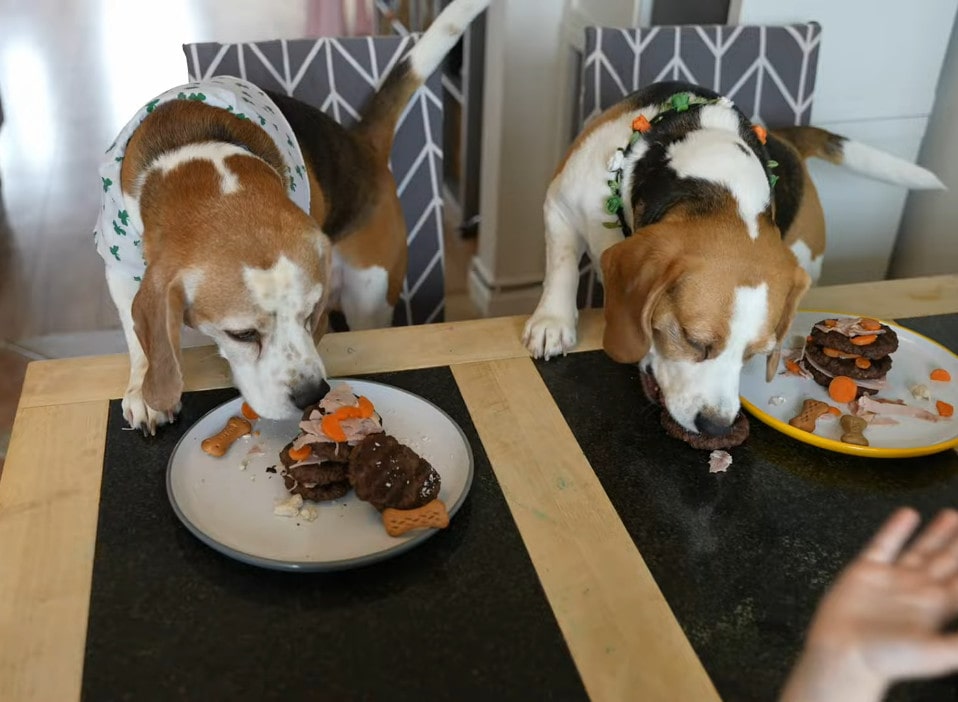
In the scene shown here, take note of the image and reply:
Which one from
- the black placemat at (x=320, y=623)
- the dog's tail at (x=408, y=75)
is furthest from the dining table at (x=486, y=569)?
the dog's tail at (x=408, y=75)

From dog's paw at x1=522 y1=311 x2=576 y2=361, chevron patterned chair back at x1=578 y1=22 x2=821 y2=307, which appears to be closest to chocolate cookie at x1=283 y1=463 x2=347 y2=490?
dog's paw at x1=522 y1=311 x2=576 y2=361

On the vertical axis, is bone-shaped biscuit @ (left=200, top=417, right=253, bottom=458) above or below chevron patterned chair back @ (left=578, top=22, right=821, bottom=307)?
below

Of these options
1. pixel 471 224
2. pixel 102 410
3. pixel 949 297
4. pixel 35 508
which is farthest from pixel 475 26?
pixel 35 508

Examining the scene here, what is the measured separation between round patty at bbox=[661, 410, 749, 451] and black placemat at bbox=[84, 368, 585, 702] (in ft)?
0.99

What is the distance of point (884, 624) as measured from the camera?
623mm

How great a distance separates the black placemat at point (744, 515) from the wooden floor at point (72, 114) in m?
2.07

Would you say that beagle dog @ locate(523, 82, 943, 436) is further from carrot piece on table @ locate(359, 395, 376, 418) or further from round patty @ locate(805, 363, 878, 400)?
carrot piece on table @ locate(359, 395, 376, 418)

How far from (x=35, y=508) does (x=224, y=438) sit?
23 cm

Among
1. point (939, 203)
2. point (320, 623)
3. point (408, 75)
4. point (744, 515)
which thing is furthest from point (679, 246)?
point (939, 203)

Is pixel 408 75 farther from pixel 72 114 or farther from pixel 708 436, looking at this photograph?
pixel 72 114

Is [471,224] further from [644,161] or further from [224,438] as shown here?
[224,438]

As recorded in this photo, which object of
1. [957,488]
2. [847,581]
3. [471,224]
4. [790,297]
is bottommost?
[471,224]

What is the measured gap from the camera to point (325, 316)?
1.47 metres

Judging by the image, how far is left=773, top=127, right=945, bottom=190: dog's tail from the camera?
2006 millimetres
